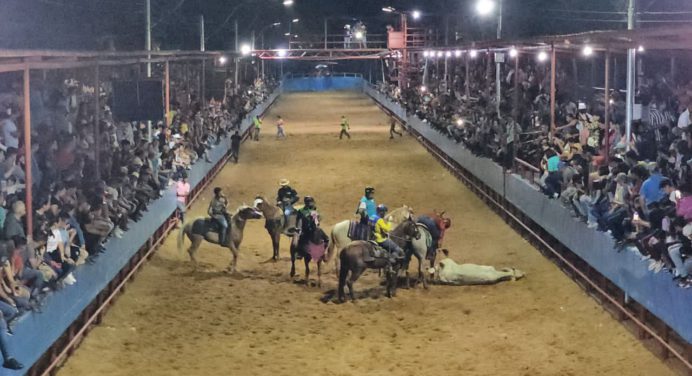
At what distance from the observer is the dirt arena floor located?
12.8 metres

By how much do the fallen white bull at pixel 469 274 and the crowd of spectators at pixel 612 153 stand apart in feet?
5.52

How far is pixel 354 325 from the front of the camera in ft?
48.5

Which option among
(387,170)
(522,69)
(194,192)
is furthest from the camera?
(522,69)

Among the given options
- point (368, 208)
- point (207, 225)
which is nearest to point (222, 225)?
point (207, 225)

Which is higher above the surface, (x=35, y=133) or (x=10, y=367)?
(x=35, y=133)

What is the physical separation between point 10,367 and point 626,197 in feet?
30.2

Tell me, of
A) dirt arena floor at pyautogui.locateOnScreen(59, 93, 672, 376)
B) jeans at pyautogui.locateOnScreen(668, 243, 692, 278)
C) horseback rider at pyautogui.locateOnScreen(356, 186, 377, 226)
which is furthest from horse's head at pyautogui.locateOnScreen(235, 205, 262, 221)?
jeans at pyautogui.locateOnScreen(668, 243, 692, 278)

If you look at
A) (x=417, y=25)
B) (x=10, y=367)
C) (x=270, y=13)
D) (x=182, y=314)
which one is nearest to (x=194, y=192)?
(x=182, y=314)

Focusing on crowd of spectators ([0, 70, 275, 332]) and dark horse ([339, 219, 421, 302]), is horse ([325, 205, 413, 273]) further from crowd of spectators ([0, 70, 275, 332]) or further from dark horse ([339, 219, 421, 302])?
crowd of spectators ([0, 70, 275, 332])

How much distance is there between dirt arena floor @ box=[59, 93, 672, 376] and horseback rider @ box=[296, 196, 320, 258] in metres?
0.87

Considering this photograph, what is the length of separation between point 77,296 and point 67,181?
3526mm

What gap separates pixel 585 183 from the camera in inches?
688

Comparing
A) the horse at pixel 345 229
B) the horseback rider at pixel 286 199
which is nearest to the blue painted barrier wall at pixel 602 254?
the horse at pixel 345 229

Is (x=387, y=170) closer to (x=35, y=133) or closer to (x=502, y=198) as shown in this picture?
(x=502, y=198)
